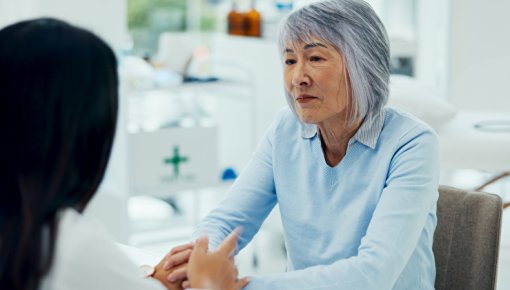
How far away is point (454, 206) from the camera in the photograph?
1803 millimetres

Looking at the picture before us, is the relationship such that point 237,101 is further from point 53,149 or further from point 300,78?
point 53,149

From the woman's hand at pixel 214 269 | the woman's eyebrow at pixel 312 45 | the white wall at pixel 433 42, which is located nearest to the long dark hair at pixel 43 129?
the woman's hand at pixel 214 269

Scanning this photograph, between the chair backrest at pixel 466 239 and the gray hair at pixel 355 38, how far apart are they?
0.30 m

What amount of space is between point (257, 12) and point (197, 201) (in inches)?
42.0

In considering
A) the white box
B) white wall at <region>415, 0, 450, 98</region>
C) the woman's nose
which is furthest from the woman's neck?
white wall at <region>415, 0, 450, 98</region>

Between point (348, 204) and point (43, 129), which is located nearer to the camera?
point (43, 129)

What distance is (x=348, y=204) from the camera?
1701 millimetres

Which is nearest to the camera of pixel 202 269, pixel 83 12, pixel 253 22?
pixel 202 269

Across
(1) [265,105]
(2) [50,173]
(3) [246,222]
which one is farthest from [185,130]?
(2) [50,173]

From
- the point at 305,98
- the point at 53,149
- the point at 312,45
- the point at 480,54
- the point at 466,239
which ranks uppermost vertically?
the point at 53,149

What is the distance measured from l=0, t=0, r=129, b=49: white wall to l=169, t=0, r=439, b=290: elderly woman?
1.58 meters

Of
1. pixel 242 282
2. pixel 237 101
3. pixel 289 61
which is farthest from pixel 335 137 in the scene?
pixel 237 101

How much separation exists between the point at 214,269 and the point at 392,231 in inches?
14.1

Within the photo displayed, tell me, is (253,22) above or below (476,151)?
above
